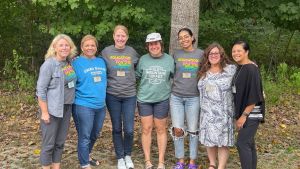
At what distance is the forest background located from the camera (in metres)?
8.09

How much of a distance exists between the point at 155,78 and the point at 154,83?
7cm

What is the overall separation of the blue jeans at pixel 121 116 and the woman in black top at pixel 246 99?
1419 millimetres

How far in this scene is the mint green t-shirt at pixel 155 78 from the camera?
19.1ft

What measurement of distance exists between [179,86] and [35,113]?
410 centimetres

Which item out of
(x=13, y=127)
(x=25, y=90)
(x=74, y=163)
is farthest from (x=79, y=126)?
(x=25, y=90)

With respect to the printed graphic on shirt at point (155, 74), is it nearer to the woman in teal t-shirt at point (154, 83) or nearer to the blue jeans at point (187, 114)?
the woman in teal t-shirt at point (154, 83)

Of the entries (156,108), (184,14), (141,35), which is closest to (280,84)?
(141,35)

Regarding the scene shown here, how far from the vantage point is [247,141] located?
5.39m

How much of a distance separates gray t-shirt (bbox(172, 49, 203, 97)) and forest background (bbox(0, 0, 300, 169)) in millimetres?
1790

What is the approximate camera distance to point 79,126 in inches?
225

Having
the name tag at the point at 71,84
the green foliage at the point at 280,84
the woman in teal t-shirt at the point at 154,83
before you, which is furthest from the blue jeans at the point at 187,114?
the green foliage at the point at 280,84

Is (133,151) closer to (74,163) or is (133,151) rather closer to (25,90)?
(74,163)

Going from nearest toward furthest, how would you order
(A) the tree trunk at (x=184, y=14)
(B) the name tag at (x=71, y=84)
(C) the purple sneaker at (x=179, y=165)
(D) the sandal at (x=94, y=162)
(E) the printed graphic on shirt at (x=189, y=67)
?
(B) the name tag at (x=71, y=84) → (E) the printed graphic on shirt at (x=189, y=67) → (C) the purple sneaker at (x=179, y=165) → (D) the sandal at (x=94, y=162) → (A) the tree trunk at (x=184, y=14)

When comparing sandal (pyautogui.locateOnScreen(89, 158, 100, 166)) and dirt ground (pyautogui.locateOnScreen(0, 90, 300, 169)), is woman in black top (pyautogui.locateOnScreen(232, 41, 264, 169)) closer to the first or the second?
dirt ground (pyautogui.locateOnScreen(0, 90, 300, 169))
